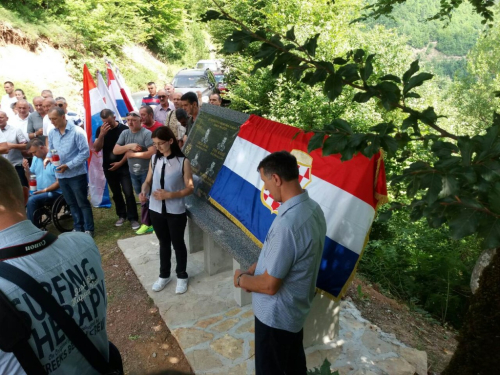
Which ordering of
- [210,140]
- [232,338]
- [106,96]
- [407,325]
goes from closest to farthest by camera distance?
[232,338]
[407,325]
[210,140]
[106,96]

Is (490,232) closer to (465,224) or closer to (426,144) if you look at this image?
(465,224)

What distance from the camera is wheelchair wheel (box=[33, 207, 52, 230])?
247 inches

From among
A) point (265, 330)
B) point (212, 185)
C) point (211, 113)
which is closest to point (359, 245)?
point (265, 330)

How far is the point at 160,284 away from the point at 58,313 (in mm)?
3314

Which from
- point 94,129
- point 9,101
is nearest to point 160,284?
point 94,129

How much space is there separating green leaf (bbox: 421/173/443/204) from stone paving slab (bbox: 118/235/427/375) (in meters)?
2.53

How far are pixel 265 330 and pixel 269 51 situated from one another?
1.78 m

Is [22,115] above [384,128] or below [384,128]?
below

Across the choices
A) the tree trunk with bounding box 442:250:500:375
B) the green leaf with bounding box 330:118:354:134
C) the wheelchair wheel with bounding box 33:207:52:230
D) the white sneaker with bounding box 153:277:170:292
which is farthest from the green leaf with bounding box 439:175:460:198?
the wheelchair wheel with bounding box 33:207:52:230

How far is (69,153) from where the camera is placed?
5.75m

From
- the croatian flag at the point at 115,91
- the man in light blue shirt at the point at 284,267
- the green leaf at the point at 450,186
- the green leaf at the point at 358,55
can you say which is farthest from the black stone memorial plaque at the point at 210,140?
the green leaf at the point at 450,186

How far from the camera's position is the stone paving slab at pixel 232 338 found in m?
3.38

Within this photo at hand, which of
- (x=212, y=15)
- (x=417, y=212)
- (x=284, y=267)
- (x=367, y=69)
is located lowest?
(x=284, y=267)

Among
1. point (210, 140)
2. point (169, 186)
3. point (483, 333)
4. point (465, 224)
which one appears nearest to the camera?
point (465, 224)
